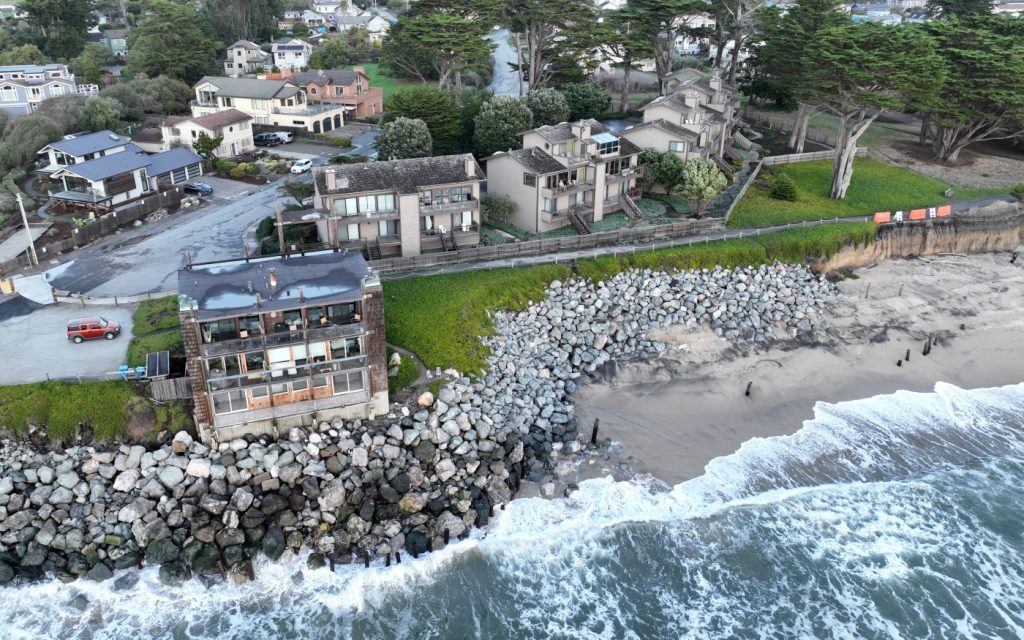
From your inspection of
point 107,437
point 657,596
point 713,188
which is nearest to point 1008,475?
point 657,596

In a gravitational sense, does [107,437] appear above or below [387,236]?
below

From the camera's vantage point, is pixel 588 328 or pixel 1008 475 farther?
pixel 588 328

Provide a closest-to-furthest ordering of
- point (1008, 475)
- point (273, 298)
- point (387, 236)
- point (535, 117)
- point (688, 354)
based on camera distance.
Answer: point (273, 298) < point (1008, 475) < point (688, 354) < point (387, 236) < point (535, 117)

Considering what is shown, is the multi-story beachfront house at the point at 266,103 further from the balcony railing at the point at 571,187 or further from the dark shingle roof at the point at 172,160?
the balcony railing at the point at 571,187

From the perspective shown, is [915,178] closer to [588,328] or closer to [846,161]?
[846,161]

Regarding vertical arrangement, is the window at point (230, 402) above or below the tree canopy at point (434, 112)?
below

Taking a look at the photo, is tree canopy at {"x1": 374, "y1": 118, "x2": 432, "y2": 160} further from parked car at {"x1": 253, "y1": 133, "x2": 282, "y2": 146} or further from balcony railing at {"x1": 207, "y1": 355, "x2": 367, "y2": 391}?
balcony railing at {"x1": 207, "y1": 355, "x2": 367, "y2": 391}

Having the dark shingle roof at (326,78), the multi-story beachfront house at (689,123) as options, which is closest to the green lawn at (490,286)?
the multi-story beachfront house at (689,123)
